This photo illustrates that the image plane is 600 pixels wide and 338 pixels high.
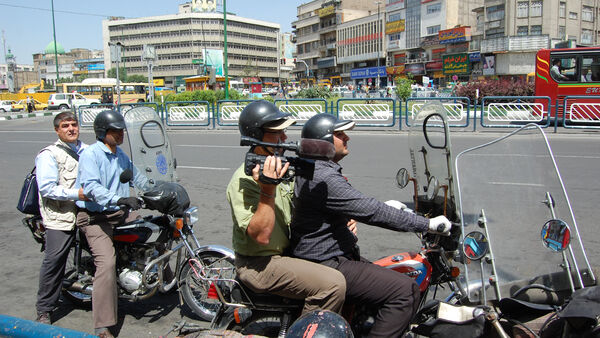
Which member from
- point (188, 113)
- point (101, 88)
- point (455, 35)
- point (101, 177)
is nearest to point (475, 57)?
point (455, 35)

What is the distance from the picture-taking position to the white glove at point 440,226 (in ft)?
7.95

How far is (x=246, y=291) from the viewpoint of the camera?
2.67m

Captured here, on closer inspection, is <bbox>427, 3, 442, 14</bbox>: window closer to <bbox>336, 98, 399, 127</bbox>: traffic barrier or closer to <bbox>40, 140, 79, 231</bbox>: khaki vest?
<bbox>336, 98, 399, 127</bbox>: traffic barrier

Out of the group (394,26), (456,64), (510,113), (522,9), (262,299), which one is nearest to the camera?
(262,299)

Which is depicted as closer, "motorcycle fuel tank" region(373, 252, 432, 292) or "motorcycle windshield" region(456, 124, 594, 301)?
"motorcycle windshield" region(456, 124, 594, 301)

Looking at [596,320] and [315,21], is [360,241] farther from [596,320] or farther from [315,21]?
[315,21]

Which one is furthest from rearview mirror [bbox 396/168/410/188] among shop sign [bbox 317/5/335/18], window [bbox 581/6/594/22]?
shop sign [bbox 317/5/335/18]

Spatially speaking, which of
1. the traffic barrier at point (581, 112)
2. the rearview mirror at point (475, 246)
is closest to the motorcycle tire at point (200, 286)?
the rearview mirror at point (475, 246)

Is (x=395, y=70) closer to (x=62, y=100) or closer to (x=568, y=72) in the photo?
(x=62, y=100)

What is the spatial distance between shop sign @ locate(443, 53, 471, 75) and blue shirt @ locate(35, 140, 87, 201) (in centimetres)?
5633

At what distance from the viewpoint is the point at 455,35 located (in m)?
60.4

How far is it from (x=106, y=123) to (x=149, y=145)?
46cm

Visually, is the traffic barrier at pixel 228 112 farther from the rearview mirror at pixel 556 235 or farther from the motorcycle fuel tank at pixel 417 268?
the rearview mirror at pixel 556 235

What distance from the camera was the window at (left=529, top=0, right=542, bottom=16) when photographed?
51.1 metres
